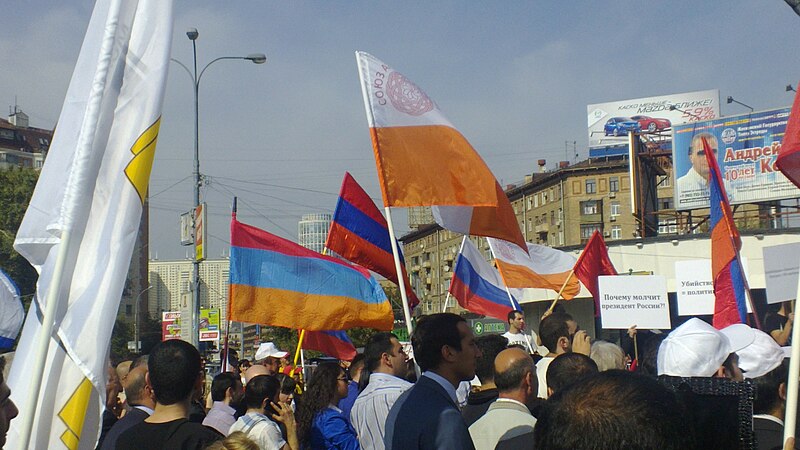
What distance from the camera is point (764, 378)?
3.97m

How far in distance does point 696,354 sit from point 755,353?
1.93ft

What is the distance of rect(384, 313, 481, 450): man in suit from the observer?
3.87 meters

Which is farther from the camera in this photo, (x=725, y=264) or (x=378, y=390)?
(x=725, y=264)

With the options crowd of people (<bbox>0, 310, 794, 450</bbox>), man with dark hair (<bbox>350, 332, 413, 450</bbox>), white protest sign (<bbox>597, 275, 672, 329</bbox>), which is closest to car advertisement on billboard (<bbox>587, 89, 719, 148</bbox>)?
white protest sign (<bbox>597, 275, 672, 329</bbox>)

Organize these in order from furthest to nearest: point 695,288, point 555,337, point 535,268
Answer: point 535,268
point 695,288
point 555,337

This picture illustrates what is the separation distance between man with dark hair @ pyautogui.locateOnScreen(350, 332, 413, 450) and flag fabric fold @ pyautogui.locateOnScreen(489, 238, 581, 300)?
587 centimetres

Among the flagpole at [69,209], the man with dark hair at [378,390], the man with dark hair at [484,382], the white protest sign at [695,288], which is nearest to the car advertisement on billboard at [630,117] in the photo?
the white protest sign at [695,288]

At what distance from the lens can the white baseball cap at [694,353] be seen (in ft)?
13.0

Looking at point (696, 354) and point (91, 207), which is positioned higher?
point (91, 207)

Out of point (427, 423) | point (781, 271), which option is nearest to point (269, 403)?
point (427, 423)

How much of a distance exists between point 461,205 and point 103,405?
4055 millimetres

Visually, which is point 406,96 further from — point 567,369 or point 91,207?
point 91,207

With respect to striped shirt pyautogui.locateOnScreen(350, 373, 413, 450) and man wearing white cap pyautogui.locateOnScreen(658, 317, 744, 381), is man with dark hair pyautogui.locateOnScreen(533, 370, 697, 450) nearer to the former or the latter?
man wearing white cap pyautogui.locateOnScreen(658, 317, 744, 381)

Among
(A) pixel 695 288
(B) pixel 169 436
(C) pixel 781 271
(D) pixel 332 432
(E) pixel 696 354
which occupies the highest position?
(C) pixel 781 271
